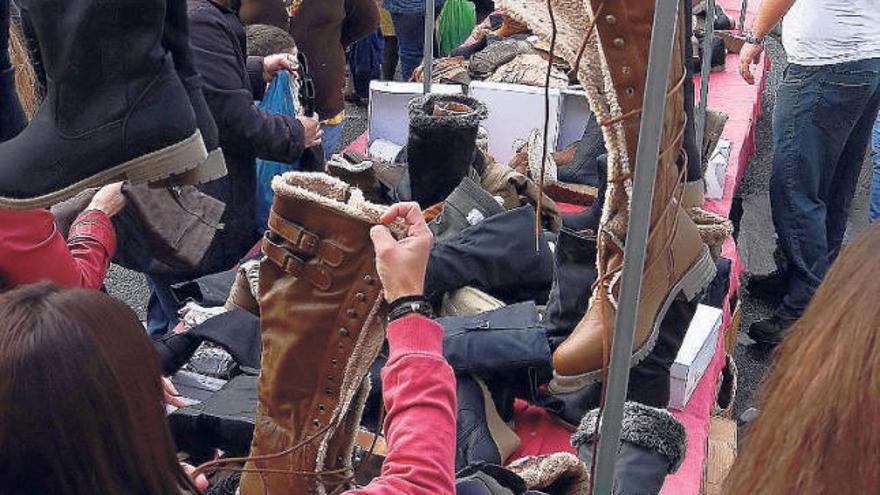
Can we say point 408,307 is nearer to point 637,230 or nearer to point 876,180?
point 637,230

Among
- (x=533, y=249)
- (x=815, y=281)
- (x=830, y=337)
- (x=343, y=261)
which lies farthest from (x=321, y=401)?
(x=815, y=281)

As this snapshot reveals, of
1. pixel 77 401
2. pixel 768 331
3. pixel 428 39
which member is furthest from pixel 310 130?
pixel 77 401

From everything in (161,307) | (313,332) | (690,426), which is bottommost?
(161,307)

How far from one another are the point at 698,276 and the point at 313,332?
65 cm

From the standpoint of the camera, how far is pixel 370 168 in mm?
2635

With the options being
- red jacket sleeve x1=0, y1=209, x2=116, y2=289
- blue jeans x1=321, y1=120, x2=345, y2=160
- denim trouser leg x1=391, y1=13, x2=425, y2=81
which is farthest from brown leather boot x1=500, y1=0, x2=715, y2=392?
denim trouser leg x1=391, y1=13, x2=425, y2=81

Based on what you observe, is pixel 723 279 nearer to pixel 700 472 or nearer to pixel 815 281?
pixel 700 472

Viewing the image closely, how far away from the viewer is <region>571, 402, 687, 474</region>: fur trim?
1634mm

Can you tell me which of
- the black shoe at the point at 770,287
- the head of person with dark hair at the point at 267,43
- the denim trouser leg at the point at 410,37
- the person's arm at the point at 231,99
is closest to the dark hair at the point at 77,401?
the person's arm at the point at 231,99

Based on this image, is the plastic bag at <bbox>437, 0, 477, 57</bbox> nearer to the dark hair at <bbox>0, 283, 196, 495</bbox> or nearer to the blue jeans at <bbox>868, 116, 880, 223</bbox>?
the blue jeans at <bbox>868, 116, 880, 223</bbox>

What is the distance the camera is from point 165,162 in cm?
134

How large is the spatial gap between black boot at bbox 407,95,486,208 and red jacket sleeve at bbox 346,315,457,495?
1.19 m

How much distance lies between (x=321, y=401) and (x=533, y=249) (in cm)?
94

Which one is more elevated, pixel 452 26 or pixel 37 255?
pixel 37 255
